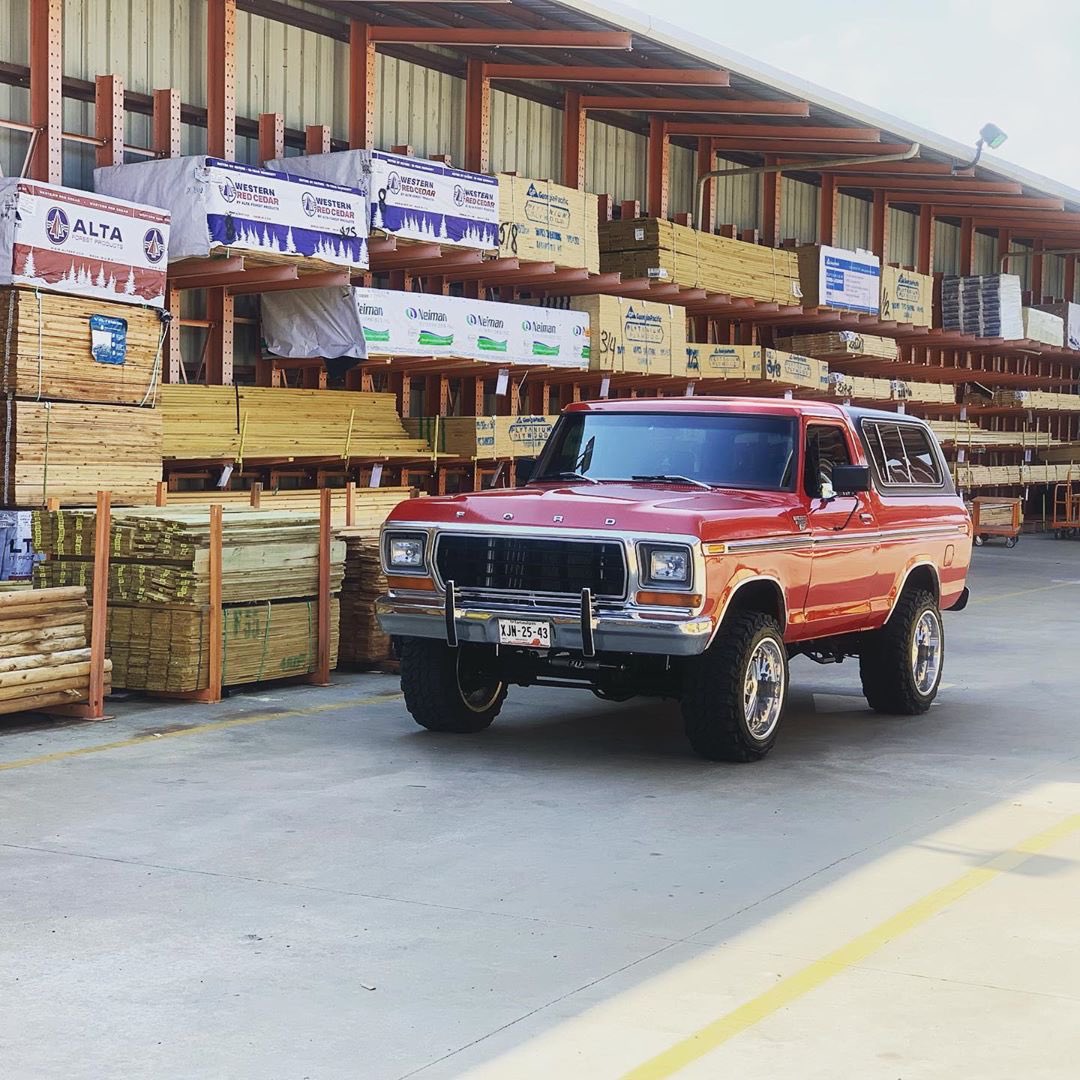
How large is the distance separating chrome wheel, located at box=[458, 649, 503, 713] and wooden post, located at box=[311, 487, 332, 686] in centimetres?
230

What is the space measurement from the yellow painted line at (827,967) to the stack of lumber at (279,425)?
10.9 metres

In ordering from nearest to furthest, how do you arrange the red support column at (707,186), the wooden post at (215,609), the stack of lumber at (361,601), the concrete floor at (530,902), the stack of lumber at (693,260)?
the concrete floor at (530,902) → the wooden post at (215,609) → the stack of lumber at (361,601) → the stack of lumber at (693,260) → the red support column at (707,186)

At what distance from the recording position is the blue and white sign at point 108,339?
15016 mm

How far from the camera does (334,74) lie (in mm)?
20953

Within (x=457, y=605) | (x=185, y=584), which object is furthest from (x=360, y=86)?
(x=457, y=605)

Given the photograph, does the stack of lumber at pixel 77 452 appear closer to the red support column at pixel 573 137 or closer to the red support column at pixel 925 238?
the red support column at pixel 573 137

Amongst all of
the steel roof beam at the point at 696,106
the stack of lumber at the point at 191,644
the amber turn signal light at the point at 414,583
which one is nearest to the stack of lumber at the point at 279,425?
the stack of lumber at the point at 191,644

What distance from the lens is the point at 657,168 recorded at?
2725 cm

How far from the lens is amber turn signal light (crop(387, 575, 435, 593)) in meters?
9.96

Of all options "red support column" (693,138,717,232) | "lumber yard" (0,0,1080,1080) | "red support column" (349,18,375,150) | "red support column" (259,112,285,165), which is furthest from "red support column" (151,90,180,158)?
"red support column" (693,138,717,232)

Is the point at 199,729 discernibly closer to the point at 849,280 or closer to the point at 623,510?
the point at 623,510

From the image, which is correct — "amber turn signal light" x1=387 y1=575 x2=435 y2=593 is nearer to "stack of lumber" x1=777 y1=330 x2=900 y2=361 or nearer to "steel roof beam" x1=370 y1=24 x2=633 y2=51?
"steel roof beam" x1=370 y1=24 x2=633 y2=51

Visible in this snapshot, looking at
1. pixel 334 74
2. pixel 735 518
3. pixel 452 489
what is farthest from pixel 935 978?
pixel 452 489

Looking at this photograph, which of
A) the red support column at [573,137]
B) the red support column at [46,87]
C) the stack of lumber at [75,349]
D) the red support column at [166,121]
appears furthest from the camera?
the red support column at [573,137]
